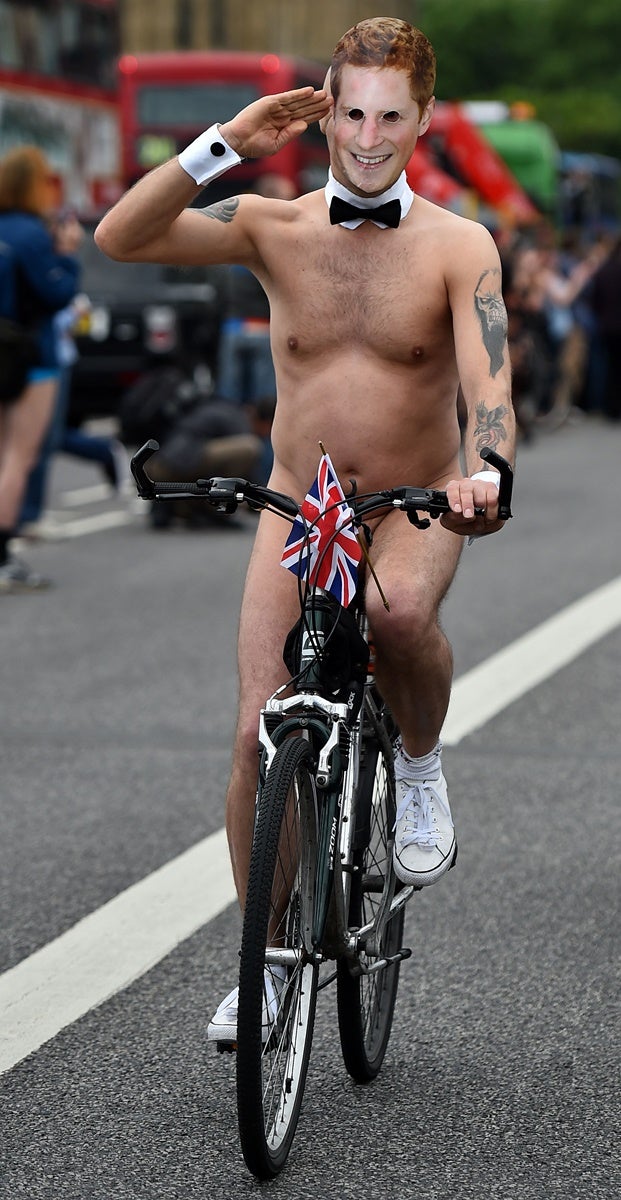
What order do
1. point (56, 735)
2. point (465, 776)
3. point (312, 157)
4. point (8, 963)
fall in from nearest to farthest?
point (8, 963) < point (465, 776) < point (56, 735) < point (312, 157)

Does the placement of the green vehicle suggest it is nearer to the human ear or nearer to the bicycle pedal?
the human ear

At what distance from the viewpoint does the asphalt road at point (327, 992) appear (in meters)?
3.79

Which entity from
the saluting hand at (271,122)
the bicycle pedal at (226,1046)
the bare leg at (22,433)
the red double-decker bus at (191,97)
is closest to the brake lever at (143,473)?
the saluting hand at (271,122)

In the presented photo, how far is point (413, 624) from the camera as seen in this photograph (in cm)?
398

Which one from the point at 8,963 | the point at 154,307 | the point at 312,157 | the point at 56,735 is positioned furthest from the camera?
the point at 312,157

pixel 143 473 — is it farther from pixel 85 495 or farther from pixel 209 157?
pixel 85 495

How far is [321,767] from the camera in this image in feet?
12.4

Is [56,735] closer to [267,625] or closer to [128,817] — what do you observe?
[128,817]

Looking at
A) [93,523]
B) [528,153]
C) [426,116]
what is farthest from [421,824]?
[528,153]

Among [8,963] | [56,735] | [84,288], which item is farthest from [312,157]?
[8,963]

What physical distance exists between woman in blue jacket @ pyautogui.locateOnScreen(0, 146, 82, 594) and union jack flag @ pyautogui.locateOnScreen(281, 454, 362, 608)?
7.43m

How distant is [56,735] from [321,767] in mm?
3958

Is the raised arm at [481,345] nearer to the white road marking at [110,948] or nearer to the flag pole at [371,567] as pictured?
the flag pole at [371,567]

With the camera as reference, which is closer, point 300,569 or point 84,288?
point 300,569
